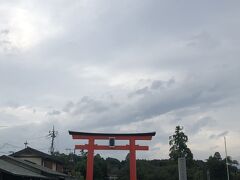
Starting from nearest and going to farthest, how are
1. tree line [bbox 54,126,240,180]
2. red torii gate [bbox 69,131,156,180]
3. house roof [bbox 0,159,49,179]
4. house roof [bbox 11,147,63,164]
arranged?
house roof [bbox 0,159,49,179], red torii gate [bbox 69,131,156,180], house roof [bbox 11,147,63,164], tree line [bbox 54,126,240,180]

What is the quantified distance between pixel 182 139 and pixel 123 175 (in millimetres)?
13060

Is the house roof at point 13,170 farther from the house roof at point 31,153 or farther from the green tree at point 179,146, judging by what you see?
the green tree at point 179,146

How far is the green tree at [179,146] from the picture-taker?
2452 inches

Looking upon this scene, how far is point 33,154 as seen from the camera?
1713 inches

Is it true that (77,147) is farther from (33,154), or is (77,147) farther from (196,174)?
(196,174)

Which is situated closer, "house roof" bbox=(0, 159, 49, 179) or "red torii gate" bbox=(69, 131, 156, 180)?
"house roof" bbox=(0, 159, 49, 179)

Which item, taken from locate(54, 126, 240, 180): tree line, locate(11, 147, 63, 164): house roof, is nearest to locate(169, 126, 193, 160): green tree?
locate(54, 126, 240, 180): tree line

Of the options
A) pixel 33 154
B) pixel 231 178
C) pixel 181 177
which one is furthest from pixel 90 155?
pixel 231 178

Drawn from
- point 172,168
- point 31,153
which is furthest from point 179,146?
point 31,153

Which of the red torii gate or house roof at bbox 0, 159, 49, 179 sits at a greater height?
the red torii gate

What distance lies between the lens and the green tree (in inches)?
2452

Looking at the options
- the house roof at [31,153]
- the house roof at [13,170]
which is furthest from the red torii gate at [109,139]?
the house roof at [31,153]

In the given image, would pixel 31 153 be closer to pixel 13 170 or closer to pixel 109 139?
pixel 109 139

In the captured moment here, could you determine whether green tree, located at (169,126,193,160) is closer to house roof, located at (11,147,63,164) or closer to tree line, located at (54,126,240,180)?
tree line, located at (54,126,240,180)
